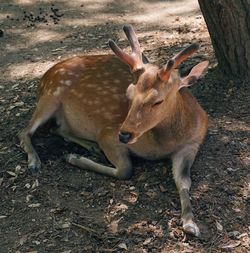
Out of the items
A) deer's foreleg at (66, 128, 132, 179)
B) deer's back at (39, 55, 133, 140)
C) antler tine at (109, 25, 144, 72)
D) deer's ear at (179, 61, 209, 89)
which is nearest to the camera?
antler tine at (109, 25, 144, 72)

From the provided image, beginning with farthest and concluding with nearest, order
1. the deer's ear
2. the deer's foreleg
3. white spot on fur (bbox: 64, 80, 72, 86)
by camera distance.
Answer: white spot on fur (bbox: 64, 80, 72, 86) < the deer's foreleg < the deer's ear

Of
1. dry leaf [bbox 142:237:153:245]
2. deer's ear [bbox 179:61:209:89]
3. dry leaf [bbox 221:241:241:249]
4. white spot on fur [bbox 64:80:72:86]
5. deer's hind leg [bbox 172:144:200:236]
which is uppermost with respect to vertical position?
deer's ear [bbox 179:61:209:89]

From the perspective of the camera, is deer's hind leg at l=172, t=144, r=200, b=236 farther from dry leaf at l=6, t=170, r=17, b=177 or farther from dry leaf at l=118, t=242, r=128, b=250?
dry leaf at l=6, t=170, r=17, b=177

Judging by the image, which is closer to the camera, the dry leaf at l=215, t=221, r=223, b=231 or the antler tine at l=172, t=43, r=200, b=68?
the dry leaf at l=215, t=221, r=223, b=231

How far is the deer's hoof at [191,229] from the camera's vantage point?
3.84 m

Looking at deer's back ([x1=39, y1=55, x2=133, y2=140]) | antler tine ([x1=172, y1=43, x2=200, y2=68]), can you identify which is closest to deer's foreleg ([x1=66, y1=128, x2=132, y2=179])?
deer's back ([x1=39, y1=55, x2=133, y2=140])

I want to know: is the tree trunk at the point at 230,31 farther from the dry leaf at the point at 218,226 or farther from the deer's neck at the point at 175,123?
the dry leaf at the point at 218,226

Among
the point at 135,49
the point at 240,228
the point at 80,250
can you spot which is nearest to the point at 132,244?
the point at 80,250

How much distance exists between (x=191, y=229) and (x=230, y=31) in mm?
2244

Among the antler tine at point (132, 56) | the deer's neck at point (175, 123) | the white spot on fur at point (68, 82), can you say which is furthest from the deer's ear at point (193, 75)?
the white spot on fur at point (68, 82)

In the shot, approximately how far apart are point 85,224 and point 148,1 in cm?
536

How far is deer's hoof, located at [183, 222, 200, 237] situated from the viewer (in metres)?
3.84

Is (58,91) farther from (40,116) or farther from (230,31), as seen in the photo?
(230,31)

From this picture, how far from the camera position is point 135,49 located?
14.5 ft
